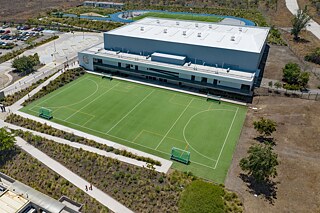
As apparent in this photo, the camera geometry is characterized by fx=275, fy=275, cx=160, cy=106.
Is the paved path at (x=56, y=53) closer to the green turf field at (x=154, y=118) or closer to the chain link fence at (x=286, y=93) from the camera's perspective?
the green turf field at (x=154, y=118)

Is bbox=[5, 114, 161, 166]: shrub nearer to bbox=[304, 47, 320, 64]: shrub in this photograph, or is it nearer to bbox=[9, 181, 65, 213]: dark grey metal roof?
bbox=[9, 181, 65, 213]: dark grey metal roof

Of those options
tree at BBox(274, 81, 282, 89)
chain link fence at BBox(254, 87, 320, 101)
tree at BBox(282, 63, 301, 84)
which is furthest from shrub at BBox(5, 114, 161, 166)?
tree at BBox(282, 63, 301, 84)

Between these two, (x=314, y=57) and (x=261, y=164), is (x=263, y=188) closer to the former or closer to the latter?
(x=261, y=164)

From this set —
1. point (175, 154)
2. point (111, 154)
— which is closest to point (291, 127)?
point (175, 154)

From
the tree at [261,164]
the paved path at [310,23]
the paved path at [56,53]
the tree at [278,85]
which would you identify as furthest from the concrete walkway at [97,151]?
Result: the paved path at [310,23]

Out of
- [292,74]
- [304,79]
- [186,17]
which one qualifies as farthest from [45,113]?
[186,17]

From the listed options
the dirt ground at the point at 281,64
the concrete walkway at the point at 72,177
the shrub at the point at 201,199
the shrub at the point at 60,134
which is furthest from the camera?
the dirt ground at the point at 281,64
